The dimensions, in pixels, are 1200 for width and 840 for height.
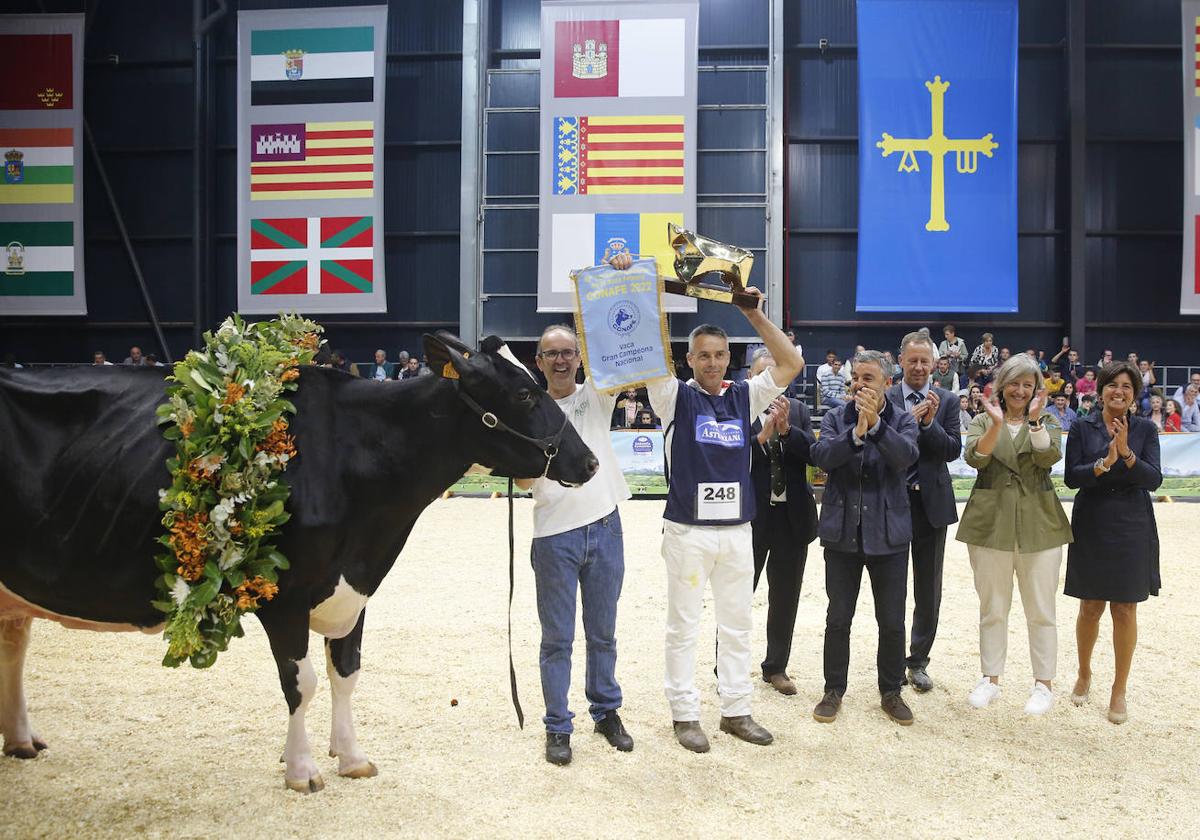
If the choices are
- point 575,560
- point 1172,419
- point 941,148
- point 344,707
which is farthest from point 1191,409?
point 344,707

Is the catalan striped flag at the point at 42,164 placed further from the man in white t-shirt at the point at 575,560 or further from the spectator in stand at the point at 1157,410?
the spectator in stand at the point at 1157,410

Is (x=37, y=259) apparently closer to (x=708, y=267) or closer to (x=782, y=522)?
(x=782, y=522)

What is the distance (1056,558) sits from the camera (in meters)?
5.14

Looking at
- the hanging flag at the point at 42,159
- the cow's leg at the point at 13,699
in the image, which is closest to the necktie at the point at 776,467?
the cow's leg at the point at 13,699

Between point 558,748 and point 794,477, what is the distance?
215 centimetres

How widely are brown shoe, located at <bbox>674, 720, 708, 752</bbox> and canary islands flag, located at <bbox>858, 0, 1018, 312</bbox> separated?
15.3 meters

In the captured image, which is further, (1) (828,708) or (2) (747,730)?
(1) (828,708)

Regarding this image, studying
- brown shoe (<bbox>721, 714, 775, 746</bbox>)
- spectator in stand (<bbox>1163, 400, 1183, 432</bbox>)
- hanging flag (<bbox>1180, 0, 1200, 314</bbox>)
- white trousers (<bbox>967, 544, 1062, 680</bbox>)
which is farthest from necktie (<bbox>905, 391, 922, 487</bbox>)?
hanging flag (<bbox>1180, 0, 1200, 314</bbox>)

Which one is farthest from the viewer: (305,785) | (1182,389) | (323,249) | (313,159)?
(313,159)

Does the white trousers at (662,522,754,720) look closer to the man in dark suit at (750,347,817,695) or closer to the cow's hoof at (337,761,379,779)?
the man in dark suit at (750,347,817,695)

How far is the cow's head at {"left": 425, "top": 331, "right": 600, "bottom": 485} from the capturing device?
4.00 meters

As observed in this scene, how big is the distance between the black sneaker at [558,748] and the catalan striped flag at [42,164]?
64.2ft

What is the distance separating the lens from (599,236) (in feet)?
57.6

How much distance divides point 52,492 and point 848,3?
19841mm
